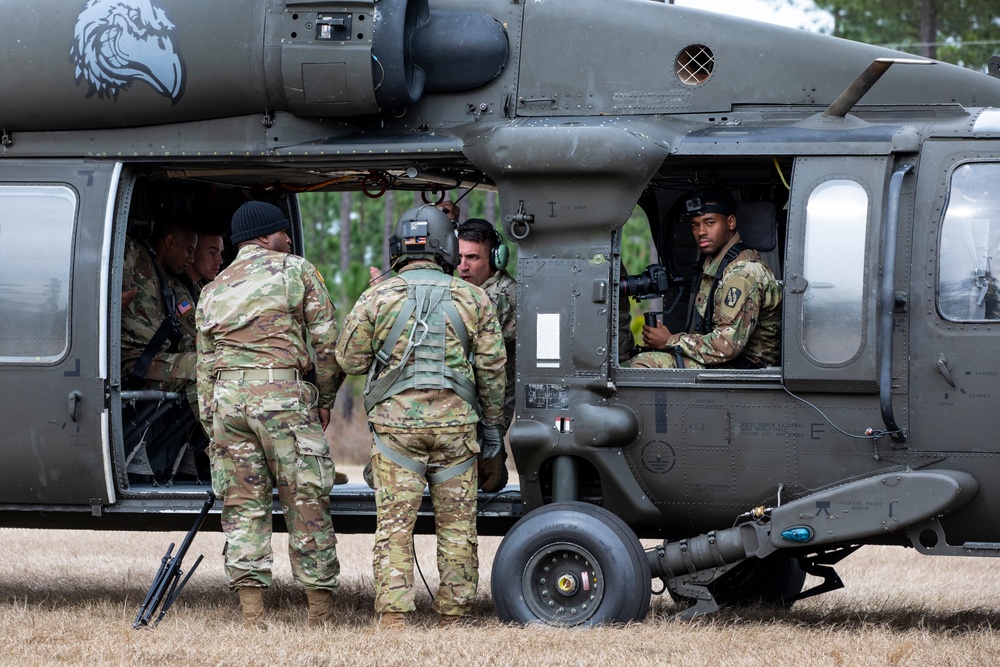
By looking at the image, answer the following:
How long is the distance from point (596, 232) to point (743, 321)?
2.89 feet

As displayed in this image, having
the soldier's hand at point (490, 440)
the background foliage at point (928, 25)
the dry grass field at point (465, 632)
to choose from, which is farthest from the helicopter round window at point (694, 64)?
the background foliage at point (928, 25)

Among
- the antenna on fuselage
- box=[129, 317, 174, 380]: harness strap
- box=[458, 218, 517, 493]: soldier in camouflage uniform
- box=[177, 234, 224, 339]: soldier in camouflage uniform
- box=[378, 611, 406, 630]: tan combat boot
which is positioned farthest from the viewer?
box=[177, 234, 224, 339]: soldier in camouflage uniform

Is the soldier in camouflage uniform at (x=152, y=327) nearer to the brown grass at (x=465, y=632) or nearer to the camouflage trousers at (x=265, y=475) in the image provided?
the camouflage trousers at (x=265, y=475)

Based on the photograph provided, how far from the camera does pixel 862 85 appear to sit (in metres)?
6.39

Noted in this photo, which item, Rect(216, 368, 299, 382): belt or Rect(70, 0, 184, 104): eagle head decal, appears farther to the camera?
Rect(70, 0, 184, 104): eagle head decal

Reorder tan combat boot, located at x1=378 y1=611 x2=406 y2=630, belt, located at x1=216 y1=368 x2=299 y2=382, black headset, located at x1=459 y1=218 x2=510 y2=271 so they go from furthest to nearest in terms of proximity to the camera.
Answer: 1. black headset, located at x1=459 y1=218 x2=510 y2=271
2. belt, located at x1=216 y1=368 x2=299 y2=382
3. tan combat boot, located at x1=378 y1=611 x2=406 y2=630

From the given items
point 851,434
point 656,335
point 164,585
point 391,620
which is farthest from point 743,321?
point 164,585

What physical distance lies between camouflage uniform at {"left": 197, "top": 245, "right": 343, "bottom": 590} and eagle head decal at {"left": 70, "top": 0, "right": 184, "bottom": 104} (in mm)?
1164

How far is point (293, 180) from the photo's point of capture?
27.5 feet

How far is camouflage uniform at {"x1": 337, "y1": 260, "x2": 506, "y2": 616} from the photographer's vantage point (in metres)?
6.55

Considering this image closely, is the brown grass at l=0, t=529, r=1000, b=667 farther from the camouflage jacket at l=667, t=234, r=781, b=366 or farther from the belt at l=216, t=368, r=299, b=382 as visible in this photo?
Result: the camouflage jacket at l=667, t=234, r=781, b=366

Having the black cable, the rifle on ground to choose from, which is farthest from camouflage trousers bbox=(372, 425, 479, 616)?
the black cable

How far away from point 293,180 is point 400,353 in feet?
7.09

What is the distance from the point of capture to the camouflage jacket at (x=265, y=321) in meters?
6.73
